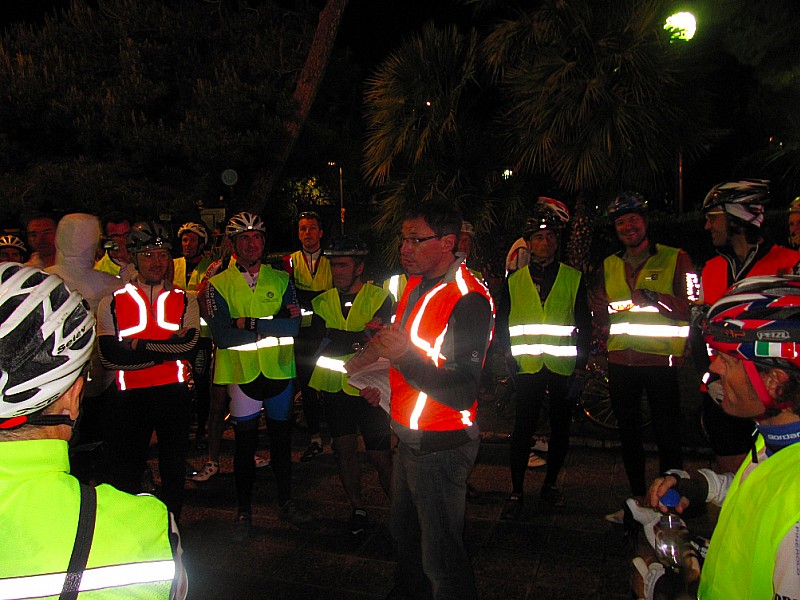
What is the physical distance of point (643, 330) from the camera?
14.0ft

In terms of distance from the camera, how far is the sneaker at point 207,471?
5535 mm

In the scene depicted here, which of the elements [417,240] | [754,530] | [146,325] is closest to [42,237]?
[146,325]

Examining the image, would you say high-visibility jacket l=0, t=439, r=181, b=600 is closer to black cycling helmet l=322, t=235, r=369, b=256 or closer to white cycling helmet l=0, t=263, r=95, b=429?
white cycling helmet l=0, t=263, r=95, b=429

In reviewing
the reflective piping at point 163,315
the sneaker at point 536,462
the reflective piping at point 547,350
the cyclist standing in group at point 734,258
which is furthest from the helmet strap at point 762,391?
the sneaker at point 536,462

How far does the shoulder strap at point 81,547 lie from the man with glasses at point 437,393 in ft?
5.10

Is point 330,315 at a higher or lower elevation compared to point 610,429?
higher

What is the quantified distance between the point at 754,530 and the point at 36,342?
5.14 ft

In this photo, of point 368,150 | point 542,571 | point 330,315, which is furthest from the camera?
point 368,150

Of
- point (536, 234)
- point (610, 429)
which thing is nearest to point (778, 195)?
point (610, 429)

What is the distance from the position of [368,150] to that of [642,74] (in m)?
4.08

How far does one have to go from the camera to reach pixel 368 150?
981cm

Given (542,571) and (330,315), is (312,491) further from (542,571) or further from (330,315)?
(542,571)

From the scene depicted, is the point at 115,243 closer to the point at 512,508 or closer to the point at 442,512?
the point at 512,508

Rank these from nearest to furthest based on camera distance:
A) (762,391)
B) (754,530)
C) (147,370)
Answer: (754,530)
(762,391)
(147,370)
